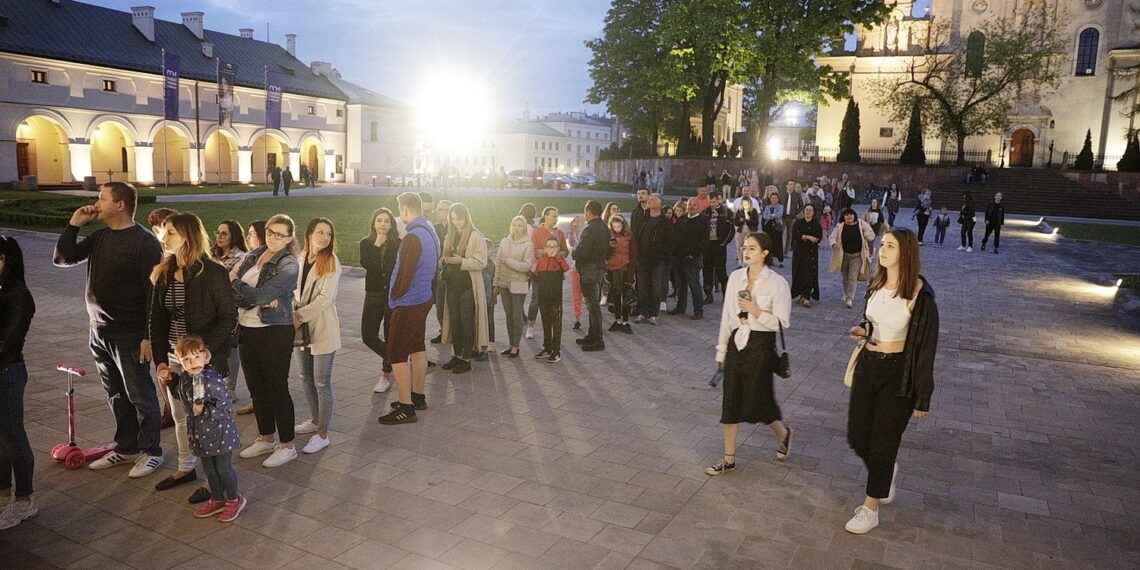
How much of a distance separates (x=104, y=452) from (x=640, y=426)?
14.9ft

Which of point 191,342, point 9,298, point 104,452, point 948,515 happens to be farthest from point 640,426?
point 9,298

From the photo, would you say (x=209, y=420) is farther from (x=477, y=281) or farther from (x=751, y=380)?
(x=477, y=281)

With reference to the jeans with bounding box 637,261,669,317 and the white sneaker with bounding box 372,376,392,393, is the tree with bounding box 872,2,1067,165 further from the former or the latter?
the white sneaker with bounding box 372,376,392,393

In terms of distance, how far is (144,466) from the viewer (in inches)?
229

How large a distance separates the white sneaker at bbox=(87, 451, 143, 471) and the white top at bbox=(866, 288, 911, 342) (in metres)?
5.69

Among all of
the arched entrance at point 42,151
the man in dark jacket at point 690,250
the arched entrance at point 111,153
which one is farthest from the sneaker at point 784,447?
the arched entrance at point 111,153

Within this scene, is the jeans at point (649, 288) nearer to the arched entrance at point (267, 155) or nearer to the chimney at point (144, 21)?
the chimney at point (144, 21)

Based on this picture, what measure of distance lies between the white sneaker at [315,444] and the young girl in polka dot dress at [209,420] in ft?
3.79

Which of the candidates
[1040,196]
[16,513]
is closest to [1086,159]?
[1040,196]

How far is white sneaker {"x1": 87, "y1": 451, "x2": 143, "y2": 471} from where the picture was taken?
19.4 ft

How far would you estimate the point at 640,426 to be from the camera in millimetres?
7223

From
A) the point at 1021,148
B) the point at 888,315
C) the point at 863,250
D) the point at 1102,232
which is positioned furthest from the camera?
the point at 1021,148

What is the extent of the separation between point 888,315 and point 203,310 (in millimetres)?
4656

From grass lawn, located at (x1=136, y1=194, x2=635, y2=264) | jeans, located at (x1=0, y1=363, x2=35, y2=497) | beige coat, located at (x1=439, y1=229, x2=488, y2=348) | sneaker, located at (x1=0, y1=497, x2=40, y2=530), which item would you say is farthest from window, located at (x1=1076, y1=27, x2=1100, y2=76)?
sneaker, located at (x1=0, y1=497, x2=40, y2=530)
